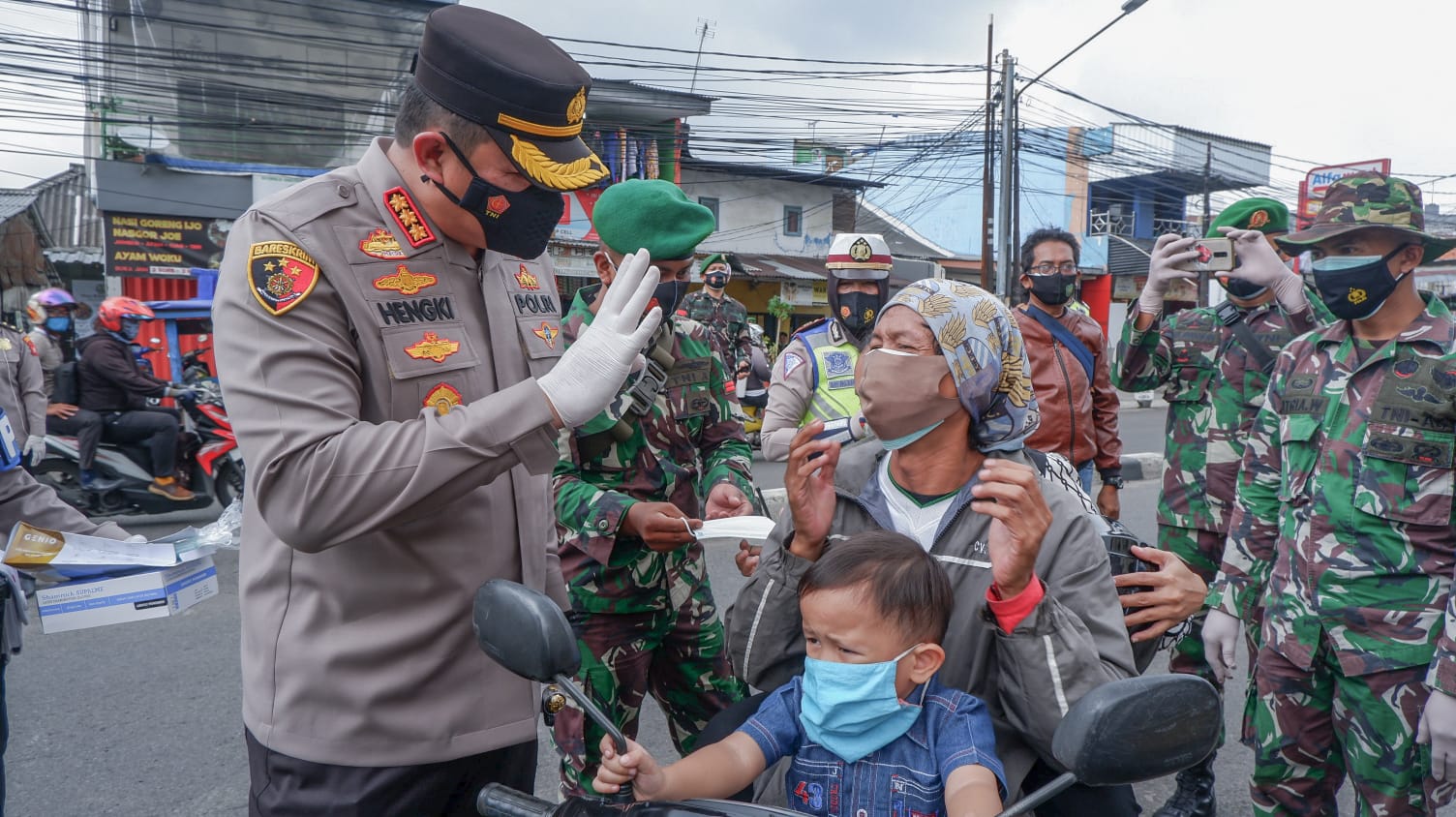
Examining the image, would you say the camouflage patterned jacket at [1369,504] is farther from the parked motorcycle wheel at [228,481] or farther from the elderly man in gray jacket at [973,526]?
the parked motorcycle wheel at [228,481]

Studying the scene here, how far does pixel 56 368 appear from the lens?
884 centimetres

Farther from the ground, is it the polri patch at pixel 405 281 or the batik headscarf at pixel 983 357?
the polri patch at pixel 405 281

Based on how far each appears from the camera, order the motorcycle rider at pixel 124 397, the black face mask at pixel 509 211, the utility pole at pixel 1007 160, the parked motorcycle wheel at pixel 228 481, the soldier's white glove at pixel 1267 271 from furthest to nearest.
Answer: the utility pole at pixel 1007 160 → the parked motorcycle wheel at pixel 228 481 → the motorcycle rider at pixel 124 397 → the soldier's white glove at pixel 1267 271 → the black face mask at pixel 509 211

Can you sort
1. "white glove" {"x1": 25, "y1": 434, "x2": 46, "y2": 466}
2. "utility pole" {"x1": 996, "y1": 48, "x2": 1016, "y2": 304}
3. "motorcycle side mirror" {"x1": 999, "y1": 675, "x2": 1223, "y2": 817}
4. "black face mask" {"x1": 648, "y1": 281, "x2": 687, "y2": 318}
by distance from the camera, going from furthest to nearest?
"utility pole" {"x1": 996, "y1": 48, "x2": 1016, "y2": 304} < "white glove" {"x1": 25, "y1": 434, "x2": 46, "y2": 466} < "black face mask" {"x1": 648, "y1": 281, "x2": 687, "y2": 318} < "motorcycle side mirror" {"x1": 999, "y1": 675, "x2": 1223, "y2": 817}

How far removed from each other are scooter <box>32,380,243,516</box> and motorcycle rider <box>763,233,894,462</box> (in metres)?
5.41

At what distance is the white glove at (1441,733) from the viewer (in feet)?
7.33

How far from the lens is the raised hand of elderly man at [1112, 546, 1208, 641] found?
1.86 metres

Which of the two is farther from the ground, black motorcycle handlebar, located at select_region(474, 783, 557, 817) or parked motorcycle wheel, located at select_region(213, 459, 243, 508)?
black motorcycle handlebar, located at select_region(474, 783, 557, 817)

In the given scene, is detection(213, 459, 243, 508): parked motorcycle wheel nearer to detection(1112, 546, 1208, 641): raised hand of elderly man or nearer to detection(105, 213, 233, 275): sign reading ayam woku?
detection(1112, 546, 1208, 641): raised hand of elderly man

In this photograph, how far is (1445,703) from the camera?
7.37 ft

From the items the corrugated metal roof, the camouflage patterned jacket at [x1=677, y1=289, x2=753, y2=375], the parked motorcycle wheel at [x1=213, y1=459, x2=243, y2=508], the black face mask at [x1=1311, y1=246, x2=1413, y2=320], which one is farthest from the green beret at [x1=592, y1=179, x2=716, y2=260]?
the corrugated metal roof

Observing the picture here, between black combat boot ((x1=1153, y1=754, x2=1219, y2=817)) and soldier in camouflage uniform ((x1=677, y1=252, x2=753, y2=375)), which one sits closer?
black combat boot ((x1=1153, y1=754, x2=1219, y2=817))

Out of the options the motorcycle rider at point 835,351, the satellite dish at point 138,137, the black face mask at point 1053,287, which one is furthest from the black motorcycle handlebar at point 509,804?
the satellite dish at point 138,137

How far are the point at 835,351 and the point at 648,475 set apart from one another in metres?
1.66
